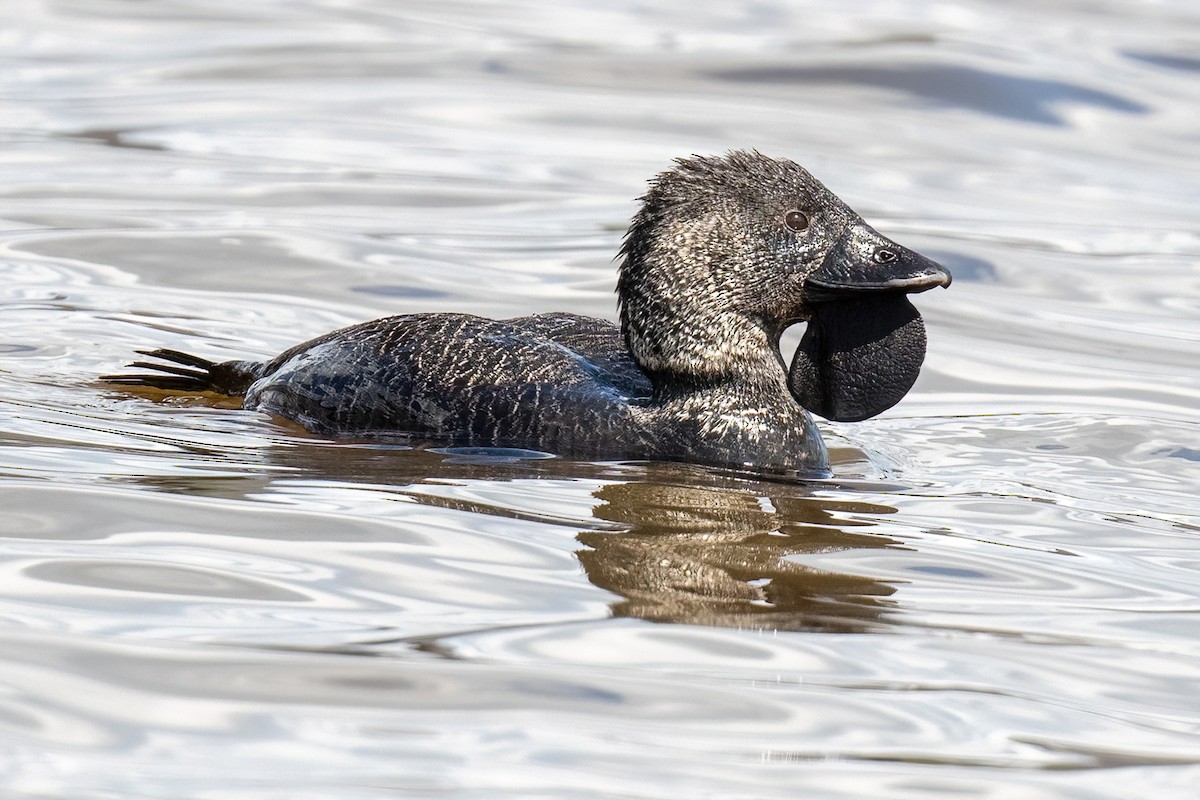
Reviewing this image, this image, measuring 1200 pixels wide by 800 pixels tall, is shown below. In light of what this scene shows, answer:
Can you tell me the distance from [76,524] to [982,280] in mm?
7058

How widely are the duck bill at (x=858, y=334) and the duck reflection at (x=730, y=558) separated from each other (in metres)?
0.58

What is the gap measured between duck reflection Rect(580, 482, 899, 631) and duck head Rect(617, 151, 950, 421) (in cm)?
60

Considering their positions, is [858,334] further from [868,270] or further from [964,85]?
[964,85]

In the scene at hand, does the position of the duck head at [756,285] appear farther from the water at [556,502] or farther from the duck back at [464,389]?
the water at [556,502]

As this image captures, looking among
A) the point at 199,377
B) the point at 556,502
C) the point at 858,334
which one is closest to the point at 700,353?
the point at 858,334

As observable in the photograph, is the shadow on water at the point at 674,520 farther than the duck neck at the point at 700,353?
No

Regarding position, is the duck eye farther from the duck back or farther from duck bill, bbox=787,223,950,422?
the duck back

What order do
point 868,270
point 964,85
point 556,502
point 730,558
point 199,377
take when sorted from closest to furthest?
point 730,558 → point 556,502 → point 868,270 → point 199,377 → point 964,85

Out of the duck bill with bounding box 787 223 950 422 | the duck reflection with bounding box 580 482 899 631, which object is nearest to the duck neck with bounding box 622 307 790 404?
the duck bill with bounding box 787 223 950 422

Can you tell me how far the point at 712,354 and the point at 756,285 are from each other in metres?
0.29

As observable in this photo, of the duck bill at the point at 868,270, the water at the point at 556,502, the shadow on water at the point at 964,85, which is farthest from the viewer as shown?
the shadow on water at the point at 964,85

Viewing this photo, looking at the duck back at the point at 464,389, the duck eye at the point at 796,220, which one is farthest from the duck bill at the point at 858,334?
the duck back at the point at 464,389

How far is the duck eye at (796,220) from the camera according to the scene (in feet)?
22.2

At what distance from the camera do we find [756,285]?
673 centimetres
